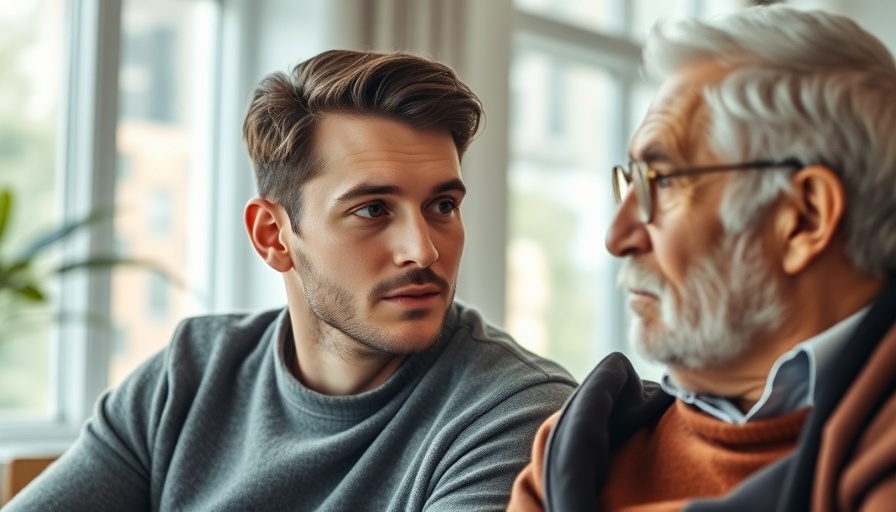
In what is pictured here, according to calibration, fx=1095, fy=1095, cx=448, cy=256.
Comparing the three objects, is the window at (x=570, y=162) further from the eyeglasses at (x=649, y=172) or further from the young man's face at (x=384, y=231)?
the eyeglasses at (x=649, y=172)

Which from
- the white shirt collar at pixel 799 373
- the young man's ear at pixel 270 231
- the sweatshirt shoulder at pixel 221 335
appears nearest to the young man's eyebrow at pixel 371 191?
the young man's ear at pixel 270 231

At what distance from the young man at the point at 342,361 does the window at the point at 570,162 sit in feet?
8.07

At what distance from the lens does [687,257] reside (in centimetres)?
120

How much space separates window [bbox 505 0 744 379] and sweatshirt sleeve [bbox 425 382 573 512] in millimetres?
2788

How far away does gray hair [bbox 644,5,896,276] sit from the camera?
1119 mm

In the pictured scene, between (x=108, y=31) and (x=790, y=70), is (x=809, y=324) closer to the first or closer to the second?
(x=790, y=70)

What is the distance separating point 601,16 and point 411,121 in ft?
10.6

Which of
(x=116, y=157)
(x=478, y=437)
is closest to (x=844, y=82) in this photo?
(x=478, y=437)

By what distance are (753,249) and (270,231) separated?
1.15 m

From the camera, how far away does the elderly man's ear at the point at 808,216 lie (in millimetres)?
1122

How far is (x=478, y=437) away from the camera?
1664mm

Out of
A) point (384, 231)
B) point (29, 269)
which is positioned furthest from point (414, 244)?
point (29, 269)

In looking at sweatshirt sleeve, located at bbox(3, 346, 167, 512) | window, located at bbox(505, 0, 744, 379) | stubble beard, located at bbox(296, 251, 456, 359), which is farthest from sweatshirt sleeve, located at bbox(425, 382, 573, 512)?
window, located at bbox(505, 0, 744, 379)

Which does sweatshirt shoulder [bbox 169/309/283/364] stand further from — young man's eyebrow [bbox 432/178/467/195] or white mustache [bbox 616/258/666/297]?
white mustache [bbox 616/258/666/297]
